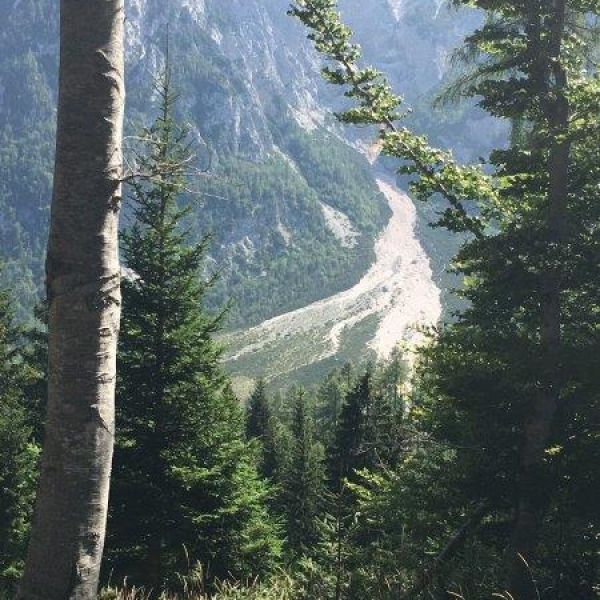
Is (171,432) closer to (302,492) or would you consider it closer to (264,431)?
(302,492)

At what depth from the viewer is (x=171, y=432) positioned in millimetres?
12758

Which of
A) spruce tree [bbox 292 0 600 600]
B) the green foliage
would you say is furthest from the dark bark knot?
the green foliage

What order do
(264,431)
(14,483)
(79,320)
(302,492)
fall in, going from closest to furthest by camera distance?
(79,320), (14,483), (302,492), (264,431)

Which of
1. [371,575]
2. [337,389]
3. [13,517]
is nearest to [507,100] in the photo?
[371,575]

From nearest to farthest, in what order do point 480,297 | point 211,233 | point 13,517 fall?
point 480,297
point 211,233
point 13,517

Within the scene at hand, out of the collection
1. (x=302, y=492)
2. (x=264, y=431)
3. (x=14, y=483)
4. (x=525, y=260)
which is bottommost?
(x=302, y=492)

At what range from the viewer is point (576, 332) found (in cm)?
776

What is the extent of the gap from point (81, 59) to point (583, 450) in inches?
260

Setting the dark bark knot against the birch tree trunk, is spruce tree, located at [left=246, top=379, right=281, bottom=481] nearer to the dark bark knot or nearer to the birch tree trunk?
the birch tree trunk

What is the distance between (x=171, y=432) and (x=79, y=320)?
10073 mm

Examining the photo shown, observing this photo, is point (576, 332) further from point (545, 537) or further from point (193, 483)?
point (193, 483)

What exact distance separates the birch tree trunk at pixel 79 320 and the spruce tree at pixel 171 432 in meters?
8.62

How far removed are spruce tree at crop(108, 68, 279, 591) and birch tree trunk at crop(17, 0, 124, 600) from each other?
8622 millimetres

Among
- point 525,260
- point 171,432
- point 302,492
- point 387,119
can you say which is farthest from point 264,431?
point 387,119
